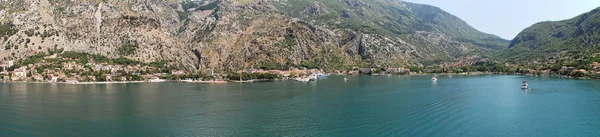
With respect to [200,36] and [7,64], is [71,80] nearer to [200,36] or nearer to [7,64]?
[7,64]

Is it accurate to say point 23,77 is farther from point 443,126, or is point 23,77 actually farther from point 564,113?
point 564,113

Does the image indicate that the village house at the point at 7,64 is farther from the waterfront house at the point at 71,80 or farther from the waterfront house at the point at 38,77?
the waterfront house at the point at 71,80

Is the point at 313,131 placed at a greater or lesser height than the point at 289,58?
lesser

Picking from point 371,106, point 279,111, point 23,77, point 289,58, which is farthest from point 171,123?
point 289,58

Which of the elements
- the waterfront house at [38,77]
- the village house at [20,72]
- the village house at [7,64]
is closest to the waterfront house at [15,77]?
the village house at [20,72]

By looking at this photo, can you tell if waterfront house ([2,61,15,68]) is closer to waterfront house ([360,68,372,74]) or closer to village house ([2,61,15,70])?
village house ([2,61,15,70])

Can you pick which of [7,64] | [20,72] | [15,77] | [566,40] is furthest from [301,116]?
[566,40]
